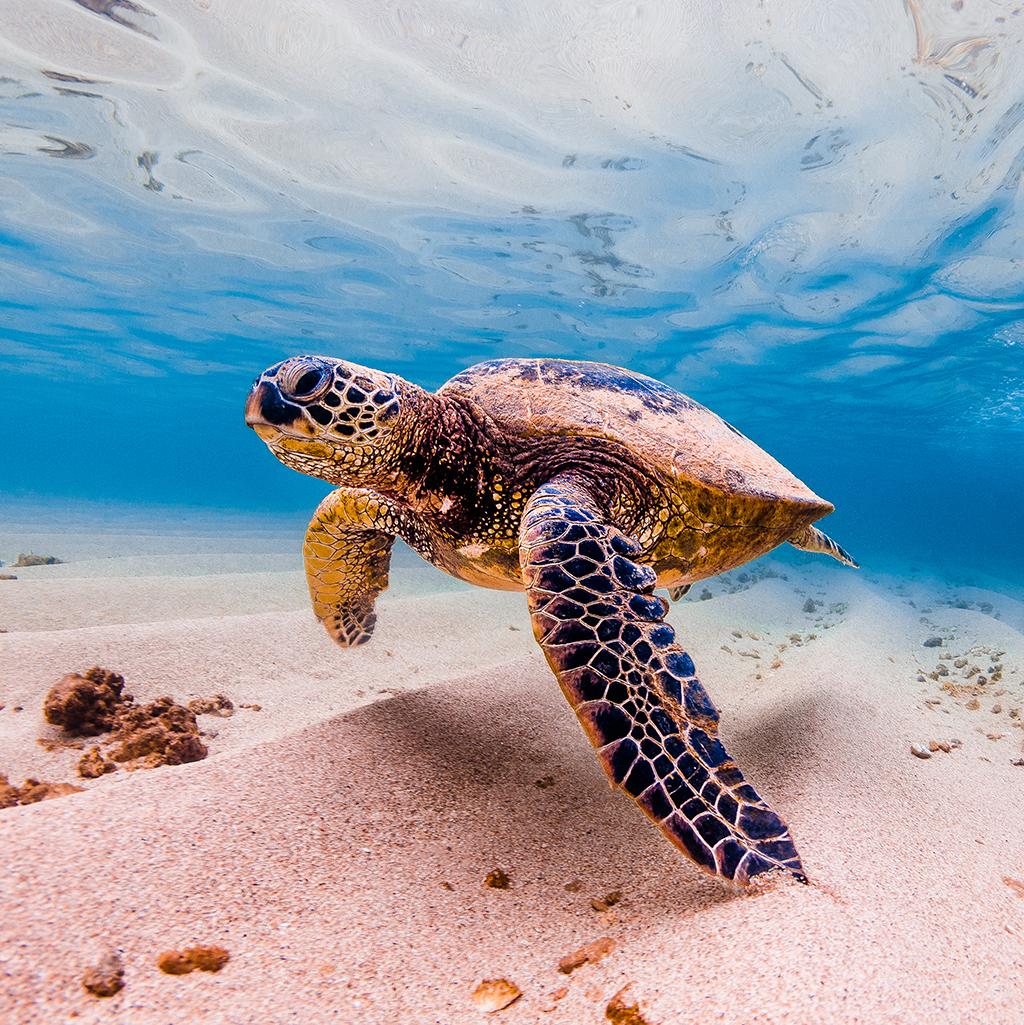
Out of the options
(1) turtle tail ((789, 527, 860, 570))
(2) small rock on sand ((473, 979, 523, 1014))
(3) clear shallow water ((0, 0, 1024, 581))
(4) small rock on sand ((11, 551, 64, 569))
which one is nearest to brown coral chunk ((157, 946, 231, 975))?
(2) small rock on sand ((473, 979, 523, 1014))

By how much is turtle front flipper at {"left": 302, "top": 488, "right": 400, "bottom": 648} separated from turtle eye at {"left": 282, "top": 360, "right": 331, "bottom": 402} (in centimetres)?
90

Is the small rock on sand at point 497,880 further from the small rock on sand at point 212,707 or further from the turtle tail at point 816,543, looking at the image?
the turtle tail at point 816,543

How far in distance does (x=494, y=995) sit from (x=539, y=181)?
12.2 metres

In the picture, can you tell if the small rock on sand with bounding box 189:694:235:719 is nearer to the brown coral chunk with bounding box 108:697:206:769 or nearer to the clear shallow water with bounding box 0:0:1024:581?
the brown coral chunk with bounding box 108:697:206:769

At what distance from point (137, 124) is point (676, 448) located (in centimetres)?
1242

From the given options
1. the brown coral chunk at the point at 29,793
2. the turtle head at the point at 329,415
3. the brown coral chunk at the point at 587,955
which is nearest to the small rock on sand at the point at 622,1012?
the brown coral chunk at the point at 587,955

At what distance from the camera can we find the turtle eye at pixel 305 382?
2.22 m

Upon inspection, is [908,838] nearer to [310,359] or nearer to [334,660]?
[310,359]

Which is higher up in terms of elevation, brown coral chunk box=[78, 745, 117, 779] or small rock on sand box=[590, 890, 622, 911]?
small rock on sand box=[590, 890, 622, 911]

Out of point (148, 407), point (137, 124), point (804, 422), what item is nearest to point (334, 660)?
point (137, 124)

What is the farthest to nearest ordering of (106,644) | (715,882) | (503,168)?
(503,168) → (106,644) → (715,882)

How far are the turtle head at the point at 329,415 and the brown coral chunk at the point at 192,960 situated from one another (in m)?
1.70

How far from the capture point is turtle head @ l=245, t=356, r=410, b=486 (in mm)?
2207

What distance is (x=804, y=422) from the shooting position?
31.4 m
